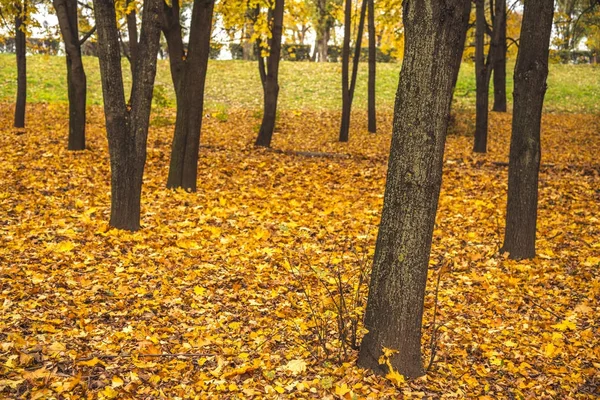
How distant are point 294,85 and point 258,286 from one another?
2118 cm

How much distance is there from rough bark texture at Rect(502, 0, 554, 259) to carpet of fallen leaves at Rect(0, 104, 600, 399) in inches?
15.0

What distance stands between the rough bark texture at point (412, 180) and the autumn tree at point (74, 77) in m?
9.59

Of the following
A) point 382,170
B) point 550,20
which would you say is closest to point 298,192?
point 382,170

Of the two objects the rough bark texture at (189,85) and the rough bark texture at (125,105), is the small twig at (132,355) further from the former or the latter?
the rough bark texture at (189,85)

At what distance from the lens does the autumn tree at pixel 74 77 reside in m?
11.8

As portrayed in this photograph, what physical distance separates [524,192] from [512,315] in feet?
6.15

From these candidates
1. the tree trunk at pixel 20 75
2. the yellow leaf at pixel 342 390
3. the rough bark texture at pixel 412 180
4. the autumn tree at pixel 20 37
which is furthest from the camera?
the tree trunk at pixel 20 75

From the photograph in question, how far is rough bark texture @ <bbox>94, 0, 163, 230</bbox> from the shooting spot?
713 cm

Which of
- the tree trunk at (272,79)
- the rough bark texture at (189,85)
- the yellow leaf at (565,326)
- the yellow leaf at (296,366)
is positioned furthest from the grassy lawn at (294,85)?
the yellow leaf at (296,366)

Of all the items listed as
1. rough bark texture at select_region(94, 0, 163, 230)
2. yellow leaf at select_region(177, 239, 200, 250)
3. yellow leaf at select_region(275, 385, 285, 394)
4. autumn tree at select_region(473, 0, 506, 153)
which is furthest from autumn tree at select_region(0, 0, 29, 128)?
yellow leaf at select_region(275, 385, 285, 394)

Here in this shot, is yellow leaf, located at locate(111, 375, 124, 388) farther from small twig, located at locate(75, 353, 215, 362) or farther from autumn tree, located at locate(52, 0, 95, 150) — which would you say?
autumn tree, located at locate(52, 0, 95, 150)

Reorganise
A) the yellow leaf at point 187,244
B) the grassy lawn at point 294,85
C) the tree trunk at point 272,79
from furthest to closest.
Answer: the grassy lawn at point 294,85, the tree trunk at point 272,79, the yellow leaf at point 187,244

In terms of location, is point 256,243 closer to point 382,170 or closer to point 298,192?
point 298,192

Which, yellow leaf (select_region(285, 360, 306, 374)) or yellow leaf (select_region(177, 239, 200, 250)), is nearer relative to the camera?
yellow leaf (select_region(285, 360, 306, 374))
